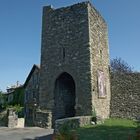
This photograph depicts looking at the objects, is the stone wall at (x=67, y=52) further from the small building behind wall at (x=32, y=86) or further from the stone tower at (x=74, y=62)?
the small building behind wall at (x=32, y=86)

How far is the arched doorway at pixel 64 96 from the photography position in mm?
19656

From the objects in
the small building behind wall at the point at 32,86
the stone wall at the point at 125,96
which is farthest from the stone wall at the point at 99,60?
the small building behind wall at the point at 32,86

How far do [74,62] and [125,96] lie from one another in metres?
5.13

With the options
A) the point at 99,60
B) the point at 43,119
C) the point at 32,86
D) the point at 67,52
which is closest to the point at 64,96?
the point at 43,119

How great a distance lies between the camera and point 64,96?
2052cm

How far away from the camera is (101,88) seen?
1886cm

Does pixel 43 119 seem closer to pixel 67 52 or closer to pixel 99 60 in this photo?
pixel 67 52

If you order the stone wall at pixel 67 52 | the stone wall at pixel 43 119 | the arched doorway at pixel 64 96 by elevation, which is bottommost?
the stone wall at pixel 43 119

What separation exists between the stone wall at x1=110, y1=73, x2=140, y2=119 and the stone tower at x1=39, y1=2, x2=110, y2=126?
656 mm

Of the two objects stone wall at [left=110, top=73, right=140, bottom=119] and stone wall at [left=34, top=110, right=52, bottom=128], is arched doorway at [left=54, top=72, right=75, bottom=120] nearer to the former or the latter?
stone wall at [left=34, top=110, right=52, bottom=128]

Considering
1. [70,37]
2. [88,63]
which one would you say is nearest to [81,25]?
[70,37]

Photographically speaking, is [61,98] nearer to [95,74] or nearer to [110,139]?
[95,74]

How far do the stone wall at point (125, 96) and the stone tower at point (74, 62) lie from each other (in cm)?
66

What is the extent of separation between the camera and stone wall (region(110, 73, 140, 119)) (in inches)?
Answer: 787
